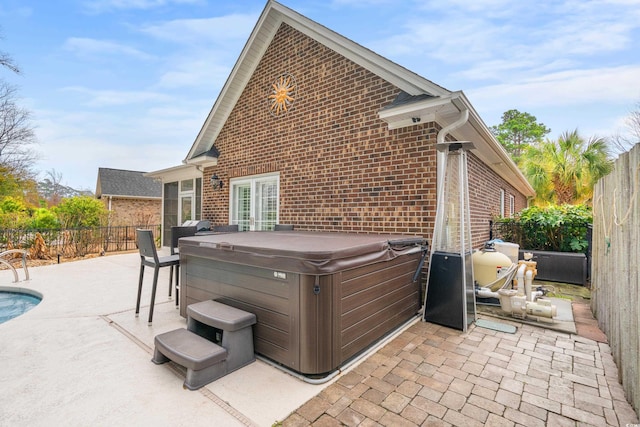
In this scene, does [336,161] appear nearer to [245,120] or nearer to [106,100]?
[245,120]

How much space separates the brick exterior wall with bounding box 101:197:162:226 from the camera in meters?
16.9

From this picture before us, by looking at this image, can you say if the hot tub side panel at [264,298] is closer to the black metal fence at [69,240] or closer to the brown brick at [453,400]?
the brown brick at [453,400]

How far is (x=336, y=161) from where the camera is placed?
5.14 meters

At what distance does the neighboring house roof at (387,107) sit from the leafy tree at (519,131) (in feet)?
69.9

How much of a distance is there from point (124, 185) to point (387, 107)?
18914 millimetres

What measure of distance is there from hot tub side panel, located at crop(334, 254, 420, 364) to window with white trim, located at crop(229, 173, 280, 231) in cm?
350

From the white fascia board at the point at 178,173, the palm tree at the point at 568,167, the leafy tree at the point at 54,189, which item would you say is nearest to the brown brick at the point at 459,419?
the white fascia board at the point at 178,173

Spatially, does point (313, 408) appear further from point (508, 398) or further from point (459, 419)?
point (508, 398)

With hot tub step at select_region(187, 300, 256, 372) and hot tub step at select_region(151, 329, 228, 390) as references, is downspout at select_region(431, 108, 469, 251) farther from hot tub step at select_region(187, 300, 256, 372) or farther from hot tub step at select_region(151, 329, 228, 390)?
hot tub step at select_region(151, 329, 228, 390)

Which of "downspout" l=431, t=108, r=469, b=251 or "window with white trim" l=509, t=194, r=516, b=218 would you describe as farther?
"window with white trim" l=509, t=194, r=516, b=218

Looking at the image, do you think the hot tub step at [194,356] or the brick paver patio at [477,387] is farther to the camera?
the hot tub step at [194,356]

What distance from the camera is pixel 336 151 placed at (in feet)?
16.9

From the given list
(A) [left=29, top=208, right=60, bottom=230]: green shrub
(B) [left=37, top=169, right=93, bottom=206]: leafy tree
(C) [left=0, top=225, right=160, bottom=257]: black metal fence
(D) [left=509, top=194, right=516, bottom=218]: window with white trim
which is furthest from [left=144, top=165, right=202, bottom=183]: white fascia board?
(B) [left=37, top=169, right=93, bottom=206]: leafy tree

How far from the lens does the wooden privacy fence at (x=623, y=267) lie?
6.49 feet
